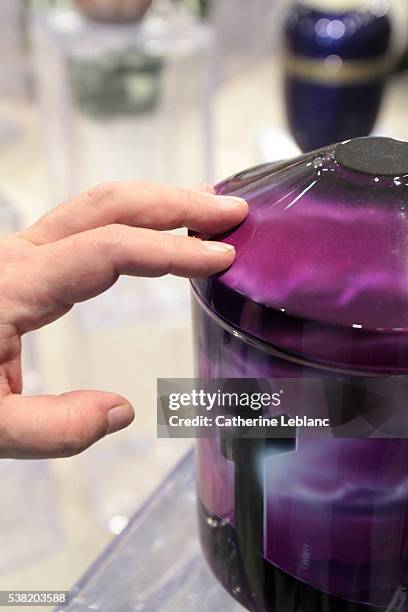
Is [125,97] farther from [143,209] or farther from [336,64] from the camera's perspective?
[143,209]

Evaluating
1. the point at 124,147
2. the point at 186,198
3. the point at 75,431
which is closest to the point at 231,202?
the point at 186,198

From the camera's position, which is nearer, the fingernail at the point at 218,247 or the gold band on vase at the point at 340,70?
the fingernail at the point at 218,247

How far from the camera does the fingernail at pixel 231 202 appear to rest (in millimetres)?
361

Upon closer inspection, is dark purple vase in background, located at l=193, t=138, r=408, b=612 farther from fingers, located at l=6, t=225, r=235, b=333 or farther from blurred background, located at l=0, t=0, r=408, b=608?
blurred background, located at l=0, t=0, r=408, b=608

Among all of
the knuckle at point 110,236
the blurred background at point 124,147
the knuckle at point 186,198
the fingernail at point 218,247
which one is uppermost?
the knuckle at point 186,198

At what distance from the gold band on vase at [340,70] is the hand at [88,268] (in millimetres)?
750

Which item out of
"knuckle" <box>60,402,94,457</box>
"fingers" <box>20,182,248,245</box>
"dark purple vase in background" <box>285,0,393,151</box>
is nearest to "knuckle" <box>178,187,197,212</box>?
"fingers" <box>20,182,248,245</box>

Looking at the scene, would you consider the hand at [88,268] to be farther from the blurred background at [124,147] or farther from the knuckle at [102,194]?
the blurred background at [124,147]

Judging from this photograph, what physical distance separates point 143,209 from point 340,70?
0.76 m

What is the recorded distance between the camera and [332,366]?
Result: 1.05 feet

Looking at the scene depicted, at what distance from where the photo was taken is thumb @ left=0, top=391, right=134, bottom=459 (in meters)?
0.35

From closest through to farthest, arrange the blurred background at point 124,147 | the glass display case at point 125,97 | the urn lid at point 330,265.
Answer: the urn lid at point 330,265 → the blurred background at point 124,147 → the glass display case at point 125,97

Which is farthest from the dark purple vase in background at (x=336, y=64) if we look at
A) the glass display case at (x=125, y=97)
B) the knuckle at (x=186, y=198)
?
the knuckle at (x=186, y=198)

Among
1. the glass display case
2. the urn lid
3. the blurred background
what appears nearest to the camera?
the urn lid
